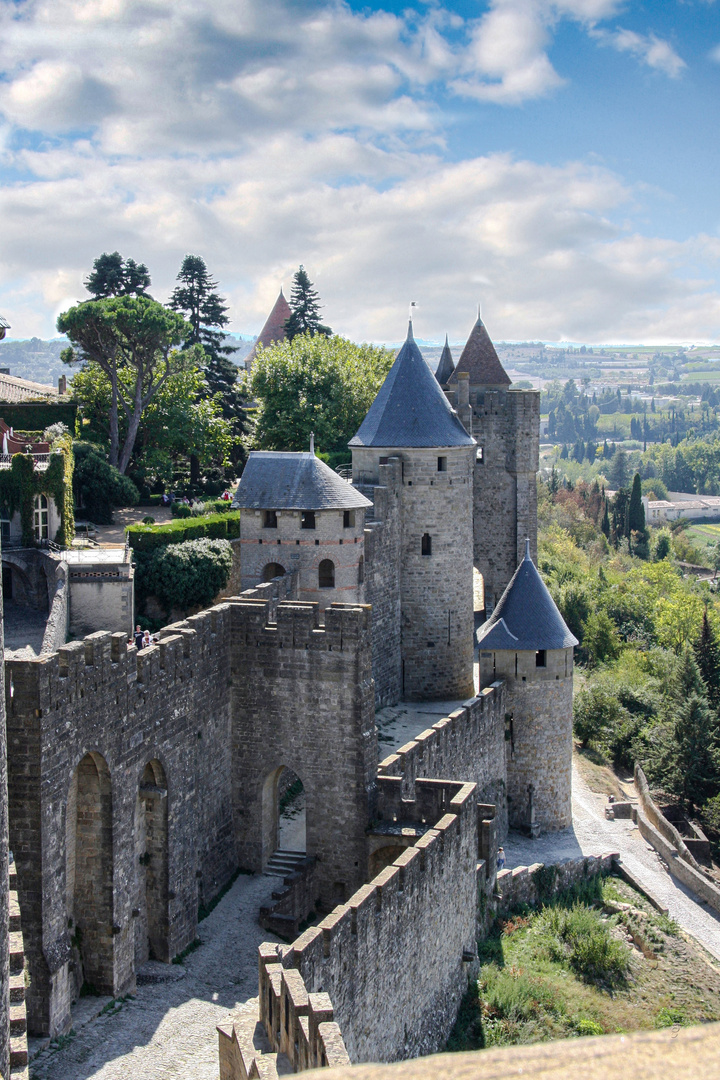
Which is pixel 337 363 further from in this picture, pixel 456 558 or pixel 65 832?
pixel 65 832

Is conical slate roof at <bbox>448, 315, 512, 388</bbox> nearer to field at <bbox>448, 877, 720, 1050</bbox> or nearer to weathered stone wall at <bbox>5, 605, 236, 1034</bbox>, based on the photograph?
field at <bbox>448, 877, 720, 1050</bbox>

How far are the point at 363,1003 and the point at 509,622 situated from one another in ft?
46.7

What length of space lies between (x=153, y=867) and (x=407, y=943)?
4403 mm

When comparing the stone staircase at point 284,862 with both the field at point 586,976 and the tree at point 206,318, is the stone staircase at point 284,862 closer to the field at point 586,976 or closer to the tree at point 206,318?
the field at point 586,976

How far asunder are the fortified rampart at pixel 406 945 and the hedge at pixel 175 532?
1491cm

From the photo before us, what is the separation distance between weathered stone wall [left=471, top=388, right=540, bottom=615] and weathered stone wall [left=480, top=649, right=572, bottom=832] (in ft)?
42.3

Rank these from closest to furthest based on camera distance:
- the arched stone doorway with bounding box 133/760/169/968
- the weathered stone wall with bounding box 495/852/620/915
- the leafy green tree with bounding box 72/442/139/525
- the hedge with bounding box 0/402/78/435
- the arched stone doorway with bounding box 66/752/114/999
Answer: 1. the arched stone doorway with bounding box 66/752/114/999
2. the arched stone doorway with bounding box 133/760/169/968
3. the weathered stone wall with bounding box 495/852/620/915
4. the leafy green tree with bounding box 72/442/139/525
5. the hedge with bounding box 0/402/78/435

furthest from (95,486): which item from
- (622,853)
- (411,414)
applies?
(622,853)

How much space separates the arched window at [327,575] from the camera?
27.1 meters

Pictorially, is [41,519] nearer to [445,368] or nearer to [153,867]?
[153,867]

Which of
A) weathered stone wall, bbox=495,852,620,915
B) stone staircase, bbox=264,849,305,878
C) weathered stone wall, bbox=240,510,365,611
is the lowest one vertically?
weathered stone wall, bbox=495,852,620,915

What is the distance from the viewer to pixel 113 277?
2076 inches

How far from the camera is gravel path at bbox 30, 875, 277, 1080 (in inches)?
578

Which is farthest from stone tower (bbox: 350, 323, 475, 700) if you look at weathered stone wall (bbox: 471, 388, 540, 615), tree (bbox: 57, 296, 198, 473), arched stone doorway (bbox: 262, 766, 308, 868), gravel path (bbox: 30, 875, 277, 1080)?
tree (bbox: 57, 296, 198, 473)
